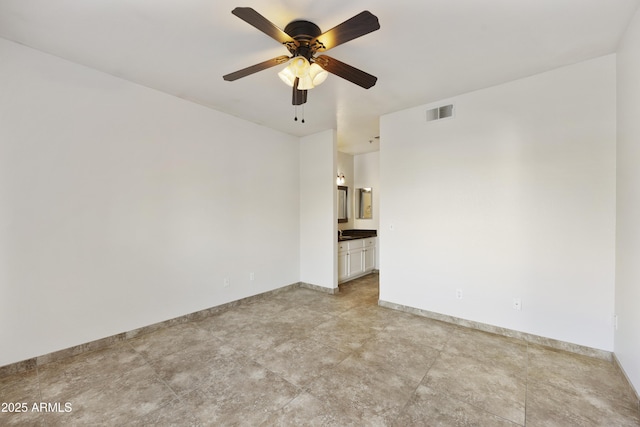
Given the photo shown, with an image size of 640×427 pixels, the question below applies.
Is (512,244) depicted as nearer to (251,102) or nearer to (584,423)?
(584,423)

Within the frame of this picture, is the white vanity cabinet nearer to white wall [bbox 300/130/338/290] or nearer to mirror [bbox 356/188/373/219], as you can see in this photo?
white wall [bbox 300/130/338/290]

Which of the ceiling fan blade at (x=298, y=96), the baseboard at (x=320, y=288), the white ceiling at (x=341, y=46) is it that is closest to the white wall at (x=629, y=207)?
the white ceiling at (x=341, y=46)

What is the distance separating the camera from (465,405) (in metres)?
1.88

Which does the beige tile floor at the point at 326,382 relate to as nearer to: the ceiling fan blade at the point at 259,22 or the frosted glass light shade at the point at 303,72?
the frosted glass light shade at the point at 303,72

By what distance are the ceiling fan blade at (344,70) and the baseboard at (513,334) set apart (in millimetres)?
2939

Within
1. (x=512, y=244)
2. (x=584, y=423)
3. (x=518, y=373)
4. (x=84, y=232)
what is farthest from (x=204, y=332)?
(x=512, y=244)

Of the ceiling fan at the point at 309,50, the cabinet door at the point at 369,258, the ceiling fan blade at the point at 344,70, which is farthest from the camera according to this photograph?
the cabinet door at the point at 369,258

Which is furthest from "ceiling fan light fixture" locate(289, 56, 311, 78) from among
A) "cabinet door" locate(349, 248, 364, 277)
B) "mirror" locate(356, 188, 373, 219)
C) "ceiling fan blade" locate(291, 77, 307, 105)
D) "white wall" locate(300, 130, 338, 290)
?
"mirror" locate(356, 188, 373, 219)

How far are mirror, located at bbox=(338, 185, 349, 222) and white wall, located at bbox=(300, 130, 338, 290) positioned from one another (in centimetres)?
146

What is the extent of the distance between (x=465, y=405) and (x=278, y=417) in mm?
1327

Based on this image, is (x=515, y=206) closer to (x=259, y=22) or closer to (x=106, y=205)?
(x=259, y=22)

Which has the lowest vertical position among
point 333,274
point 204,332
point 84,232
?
point 204,332

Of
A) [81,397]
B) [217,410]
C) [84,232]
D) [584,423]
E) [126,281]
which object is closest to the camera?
[584,423]

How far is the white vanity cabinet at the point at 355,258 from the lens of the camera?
5074 millimetres
